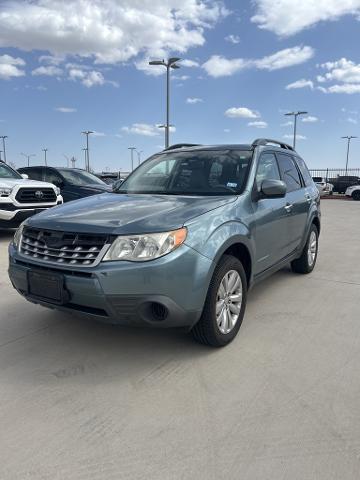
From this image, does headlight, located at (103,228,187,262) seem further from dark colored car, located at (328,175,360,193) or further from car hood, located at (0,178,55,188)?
dark colored car, located at (328,175,360,193)

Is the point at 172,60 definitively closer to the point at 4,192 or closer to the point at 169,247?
the point at 4,192

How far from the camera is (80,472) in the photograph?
1.98 m

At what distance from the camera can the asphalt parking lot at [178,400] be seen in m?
2.04

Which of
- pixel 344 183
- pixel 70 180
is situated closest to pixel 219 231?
pixel 70 180

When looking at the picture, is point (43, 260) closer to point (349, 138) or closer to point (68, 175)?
point (68, 175)

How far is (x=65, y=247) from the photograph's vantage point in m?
2.91

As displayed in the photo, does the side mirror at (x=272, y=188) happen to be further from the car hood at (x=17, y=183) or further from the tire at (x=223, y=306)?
the car hood at (x=17, y=183)

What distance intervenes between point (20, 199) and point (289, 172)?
5.48 meters

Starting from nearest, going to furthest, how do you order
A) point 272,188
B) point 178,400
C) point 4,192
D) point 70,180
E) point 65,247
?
point 178,400
point 65,247
point 272,188
point 4,192
point 70,180

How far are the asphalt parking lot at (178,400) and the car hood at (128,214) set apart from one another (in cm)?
102

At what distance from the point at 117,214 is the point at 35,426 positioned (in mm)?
1494

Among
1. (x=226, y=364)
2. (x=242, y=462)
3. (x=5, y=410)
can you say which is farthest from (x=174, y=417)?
(x=5, y=410)

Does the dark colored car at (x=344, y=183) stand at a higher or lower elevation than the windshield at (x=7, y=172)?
lower

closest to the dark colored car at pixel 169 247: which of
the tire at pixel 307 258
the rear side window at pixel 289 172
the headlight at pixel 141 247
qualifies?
the headlight at pixel 141 247
